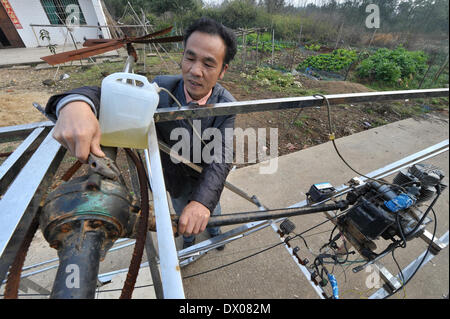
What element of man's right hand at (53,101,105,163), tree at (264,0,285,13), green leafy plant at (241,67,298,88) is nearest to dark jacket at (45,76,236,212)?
man's right hand at (53,101,105,163)

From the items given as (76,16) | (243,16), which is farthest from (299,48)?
(76,16)

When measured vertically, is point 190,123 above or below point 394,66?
above

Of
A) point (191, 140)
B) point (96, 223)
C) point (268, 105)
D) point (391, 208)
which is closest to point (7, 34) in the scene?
point (191, 140)

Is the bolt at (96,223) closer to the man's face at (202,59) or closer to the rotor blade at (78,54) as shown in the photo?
the man's face at (202,59)

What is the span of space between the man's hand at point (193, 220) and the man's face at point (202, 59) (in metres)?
0.83

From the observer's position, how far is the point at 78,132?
2.04ft

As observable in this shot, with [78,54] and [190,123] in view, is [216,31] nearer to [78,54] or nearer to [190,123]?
[190,123]

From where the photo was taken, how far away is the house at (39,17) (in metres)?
11.1

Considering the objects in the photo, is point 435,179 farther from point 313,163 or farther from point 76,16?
point 76,16

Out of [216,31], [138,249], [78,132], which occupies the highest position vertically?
[216,31]

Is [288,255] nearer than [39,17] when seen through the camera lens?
Yes

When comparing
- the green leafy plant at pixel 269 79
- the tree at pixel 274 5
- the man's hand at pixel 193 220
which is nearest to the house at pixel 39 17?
the green leafy plant at pixel 269 79

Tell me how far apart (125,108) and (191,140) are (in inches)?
29.9

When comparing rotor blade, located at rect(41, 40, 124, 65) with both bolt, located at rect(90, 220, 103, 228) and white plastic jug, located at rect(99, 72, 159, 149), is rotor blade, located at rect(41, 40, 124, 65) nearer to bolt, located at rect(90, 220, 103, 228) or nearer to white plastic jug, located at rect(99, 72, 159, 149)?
white plastic jug, located at rect(99, 72, 159, 149)
